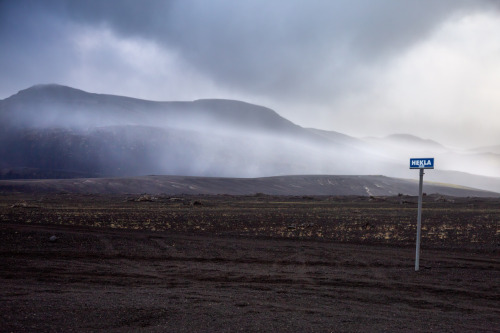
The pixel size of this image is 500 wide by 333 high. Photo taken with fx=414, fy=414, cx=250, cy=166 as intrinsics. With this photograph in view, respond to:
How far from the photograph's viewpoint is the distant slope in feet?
318

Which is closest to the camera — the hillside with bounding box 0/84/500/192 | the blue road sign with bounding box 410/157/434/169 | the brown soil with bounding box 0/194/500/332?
the brown soil with bounding box 0/194/500/332

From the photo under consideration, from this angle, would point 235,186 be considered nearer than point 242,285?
No

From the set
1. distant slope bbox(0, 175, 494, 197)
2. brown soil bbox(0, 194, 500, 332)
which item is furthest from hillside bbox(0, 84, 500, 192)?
brown soil bbox(0, 194, 500, 332)

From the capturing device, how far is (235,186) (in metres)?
110

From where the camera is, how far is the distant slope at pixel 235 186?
97.0 metres

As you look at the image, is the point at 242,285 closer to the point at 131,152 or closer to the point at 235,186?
the point at 235,186

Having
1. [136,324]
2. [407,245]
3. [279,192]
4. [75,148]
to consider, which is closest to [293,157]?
[279,192]

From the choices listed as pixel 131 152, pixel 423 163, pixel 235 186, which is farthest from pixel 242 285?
pixel 131 152

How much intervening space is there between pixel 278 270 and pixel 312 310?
4240mm

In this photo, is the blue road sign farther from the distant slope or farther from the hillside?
the hillside

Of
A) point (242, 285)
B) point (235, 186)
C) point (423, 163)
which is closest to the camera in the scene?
point (242, 285)

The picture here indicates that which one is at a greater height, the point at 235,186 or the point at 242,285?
the point at 235,186

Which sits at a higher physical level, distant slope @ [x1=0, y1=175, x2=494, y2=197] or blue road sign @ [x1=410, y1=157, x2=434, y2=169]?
blue road sign @ [x1=410, y1=157, x2=434, y2=169]

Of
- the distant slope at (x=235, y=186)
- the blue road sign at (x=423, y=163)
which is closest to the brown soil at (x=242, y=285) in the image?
the blue road sign at (x=423, y=163)
